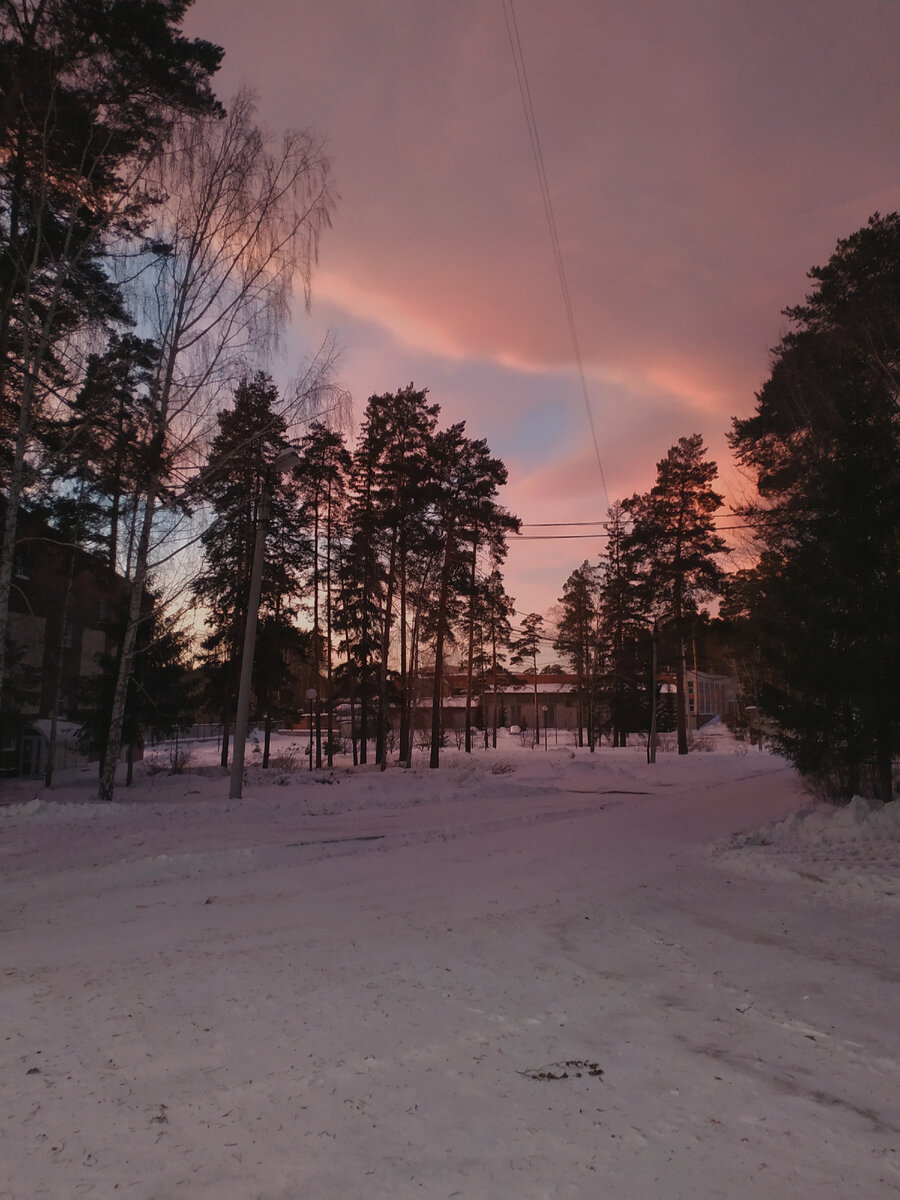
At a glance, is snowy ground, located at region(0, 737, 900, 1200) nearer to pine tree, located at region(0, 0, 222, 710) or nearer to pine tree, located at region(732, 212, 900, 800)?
pine tree, located at region(732, 212, 900, 800)

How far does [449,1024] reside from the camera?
4.23m

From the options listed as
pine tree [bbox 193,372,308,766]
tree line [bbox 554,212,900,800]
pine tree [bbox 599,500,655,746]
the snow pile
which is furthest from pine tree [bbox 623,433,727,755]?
Result: the snow pile

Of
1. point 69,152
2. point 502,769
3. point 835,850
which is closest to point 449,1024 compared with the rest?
point 835,850

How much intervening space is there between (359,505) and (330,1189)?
1224 inches

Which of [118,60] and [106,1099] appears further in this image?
[118,60]

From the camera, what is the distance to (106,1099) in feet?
10.9

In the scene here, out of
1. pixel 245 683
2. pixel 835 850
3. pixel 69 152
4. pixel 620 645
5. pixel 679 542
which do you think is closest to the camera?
pixel 835 850

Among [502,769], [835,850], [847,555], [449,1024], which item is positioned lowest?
[502,769]

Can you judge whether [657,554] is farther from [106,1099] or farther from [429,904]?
[106,1099]

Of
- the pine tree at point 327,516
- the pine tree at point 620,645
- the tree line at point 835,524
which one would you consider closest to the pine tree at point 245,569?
the pine tree at point 327,516

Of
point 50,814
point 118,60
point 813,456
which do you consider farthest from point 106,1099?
point 813,456

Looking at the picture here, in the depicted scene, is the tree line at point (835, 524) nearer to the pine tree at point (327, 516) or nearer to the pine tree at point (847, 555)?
the pine tree at point (847, 555)

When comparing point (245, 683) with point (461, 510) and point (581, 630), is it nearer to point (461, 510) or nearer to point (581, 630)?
point (461, 510)

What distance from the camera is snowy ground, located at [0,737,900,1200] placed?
2.87 m
